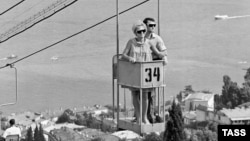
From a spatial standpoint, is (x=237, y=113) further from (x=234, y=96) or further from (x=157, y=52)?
(x=157, y=52)

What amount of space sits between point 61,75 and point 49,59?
879 millimetres

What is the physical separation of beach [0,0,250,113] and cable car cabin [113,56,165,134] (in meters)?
9.24

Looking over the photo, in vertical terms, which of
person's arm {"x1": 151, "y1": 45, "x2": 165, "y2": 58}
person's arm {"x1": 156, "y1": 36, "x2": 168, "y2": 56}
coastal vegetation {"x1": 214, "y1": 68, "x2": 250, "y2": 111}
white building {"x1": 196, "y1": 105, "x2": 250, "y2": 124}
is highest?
person's arm {"x1": 156, "y1": 36, "x2": 168, "y2": 56}

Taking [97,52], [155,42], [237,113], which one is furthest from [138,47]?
[237,113]

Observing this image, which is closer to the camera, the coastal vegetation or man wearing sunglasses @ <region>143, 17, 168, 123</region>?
man wearing sunglasses @ <region>143, 17, 168, 123</region>

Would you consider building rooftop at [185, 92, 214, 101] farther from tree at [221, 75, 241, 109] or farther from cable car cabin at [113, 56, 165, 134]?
cable car cabin at [113, 56, 165, 134]

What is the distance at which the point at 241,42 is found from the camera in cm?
1614

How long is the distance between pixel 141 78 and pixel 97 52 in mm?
11585

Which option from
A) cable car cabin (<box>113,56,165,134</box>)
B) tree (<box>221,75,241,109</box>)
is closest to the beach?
tree (<box>221,75,241,109</box>)

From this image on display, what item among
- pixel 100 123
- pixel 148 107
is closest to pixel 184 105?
pixel 100 123

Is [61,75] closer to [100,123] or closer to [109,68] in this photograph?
[109,68]

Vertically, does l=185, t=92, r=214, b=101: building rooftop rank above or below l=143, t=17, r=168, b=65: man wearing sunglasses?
below

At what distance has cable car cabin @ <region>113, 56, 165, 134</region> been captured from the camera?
7.55 ft

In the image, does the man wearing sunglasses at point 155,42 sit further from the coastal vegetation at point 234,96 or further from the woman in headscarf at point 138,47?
the coastal vegetation at point 234,96
